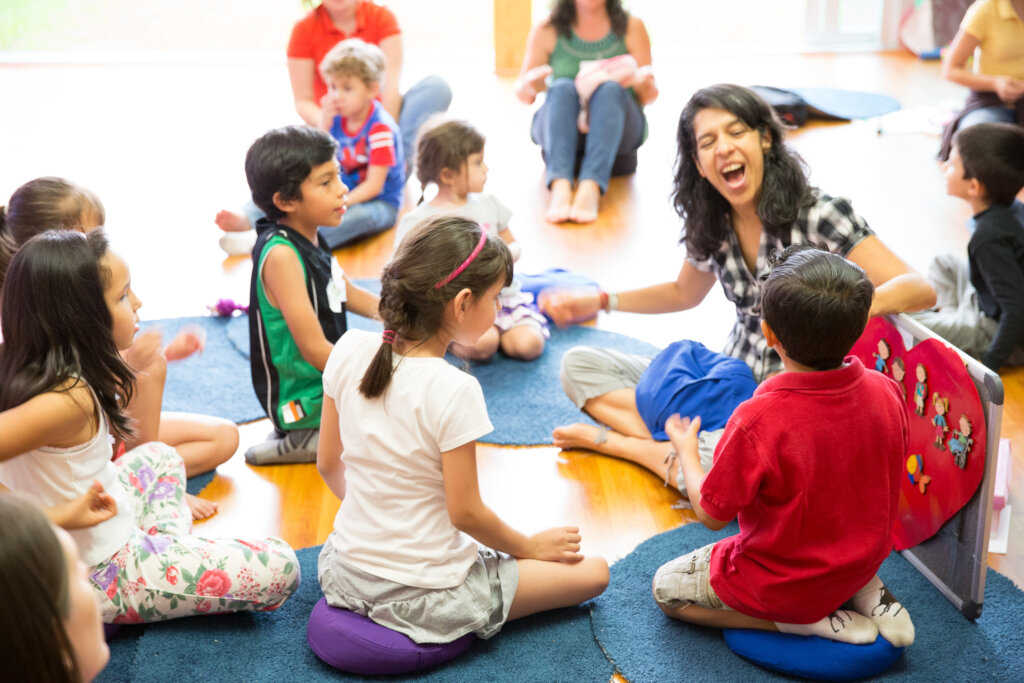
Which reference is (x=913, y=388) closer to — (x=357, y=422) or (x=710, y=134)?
(x=710, y=134)

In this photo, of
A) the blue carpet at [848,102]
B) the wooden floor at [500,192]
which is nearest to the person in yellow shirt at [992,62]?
the wooden floor at [500,192]

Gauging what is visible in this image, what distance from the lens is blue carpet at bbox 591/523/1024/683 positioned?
1.66 meters

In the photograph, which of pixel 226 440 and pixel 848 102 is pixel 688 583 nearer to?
pixel 226 440

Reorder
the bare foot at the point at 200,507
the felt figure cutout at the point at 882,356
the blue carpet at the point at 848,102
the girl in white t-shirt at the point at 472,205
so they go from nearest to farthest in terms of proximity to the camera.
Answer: the felt figure cutout at the point at 882,356
the bare foot at the point at 200,507
the girl in white t-shirt at the point at 472,205
the blue carpet at the point at 848,102

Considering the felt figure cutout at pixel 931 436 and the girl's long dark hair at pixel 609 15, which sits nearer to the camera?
the felt figure cutout at pixel 931 436

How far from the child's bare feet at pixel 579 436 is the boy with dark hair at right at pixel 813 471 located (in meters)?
0.66

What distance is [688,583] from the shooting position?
5.70ft

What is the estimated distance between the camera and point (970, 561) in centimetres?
173

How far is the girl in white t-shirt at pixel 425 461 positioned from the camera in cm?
154

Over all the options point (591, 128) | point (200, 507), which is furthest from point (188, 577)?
point (591, 128)

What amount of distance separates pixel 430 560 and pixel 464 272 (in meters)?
0.49

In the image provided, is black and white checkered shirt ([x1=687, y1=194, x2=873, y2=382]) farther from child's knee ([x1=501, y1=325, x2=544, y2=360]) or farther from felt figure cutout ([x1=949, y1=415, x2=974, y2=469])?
child's knee ([x1=501, y1=325, x2=544, y2=360])

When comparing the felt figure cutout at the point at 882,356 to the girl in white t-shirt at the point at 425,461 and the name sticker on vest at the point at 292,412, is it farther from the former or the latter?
the name sticker on vest at the point at 292,412

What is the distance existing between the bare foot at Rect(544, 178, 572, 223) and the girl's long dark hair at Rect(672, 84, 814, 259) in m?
1.62
